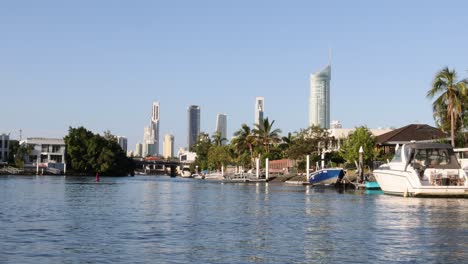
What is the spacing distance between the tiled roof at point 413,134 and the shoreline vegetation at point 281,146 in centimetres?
285

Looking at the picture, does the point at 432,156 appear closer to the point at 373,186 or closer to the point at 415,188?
the point at 415,188

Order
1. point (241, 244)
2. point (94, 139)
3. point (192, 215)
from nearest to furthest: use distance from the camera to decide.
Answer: point (241, 244), point (192, 215), point (94, 139)

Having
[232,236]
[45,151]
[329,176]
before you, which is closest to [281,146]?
[329,176]

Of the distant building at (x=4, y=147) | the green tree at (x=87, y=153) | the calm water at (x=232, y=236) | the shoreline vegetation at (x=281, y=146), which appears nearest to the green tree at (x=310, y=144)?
the shoreline vegetation at (x=281, y=146)

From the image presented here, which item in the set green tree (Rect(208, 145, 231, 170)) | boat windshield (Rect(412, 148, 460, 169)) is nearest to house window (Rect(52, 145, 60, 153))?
green tree (Rect(208, 145, 231, 170))

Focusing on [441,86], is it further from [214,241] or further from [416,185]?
[214,241]

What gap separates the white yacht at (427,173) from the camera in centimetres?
5134

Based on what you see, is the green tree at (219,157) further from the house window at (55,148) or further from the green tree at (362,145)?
the green tree at (362,145)

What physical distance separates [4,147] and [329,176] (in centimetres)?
12882

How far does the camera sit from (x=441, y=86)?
222ft

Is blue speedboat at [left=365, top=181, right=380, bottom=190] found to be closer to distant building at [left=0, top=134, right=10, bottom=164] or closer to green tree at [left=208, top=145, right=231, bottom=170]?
green tree at [left=208, top=145, right=231, bottom=170]

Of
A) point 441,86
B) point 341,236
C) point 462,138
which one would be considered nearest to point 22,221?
point 341,236

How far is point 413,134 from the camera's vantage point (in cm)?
9912

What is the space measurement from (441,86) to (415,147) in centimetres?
1648
